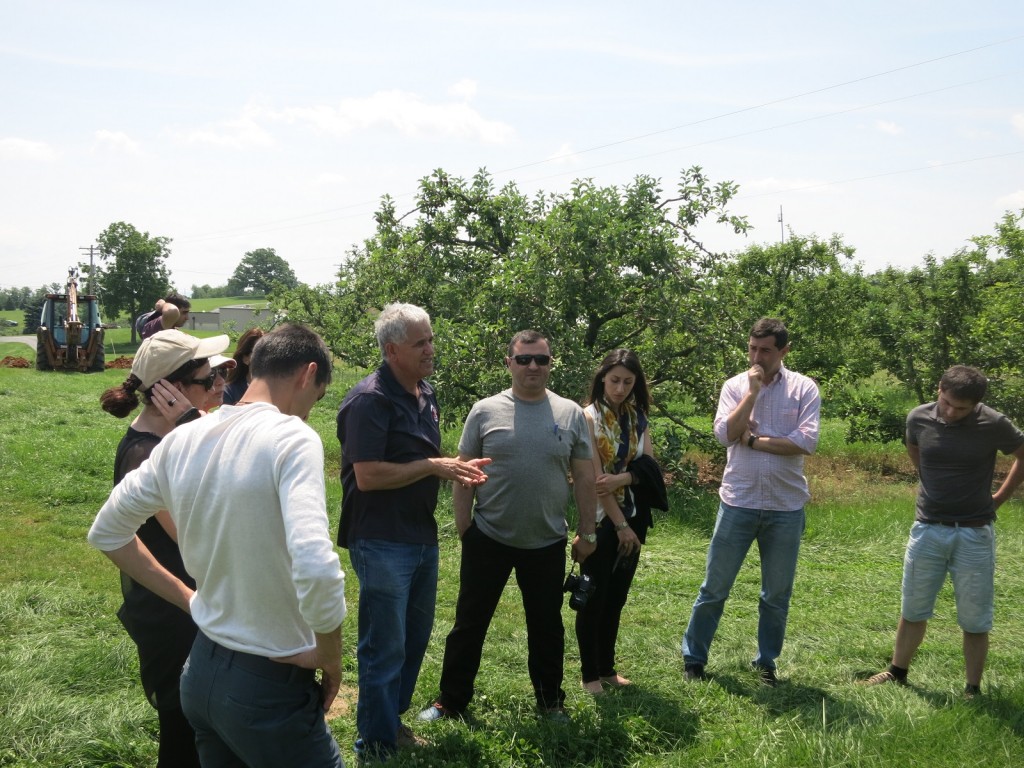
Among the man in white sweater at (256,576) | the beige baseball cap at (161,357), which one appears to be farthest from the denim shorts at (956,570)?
the beige baseball cap at (161,357)

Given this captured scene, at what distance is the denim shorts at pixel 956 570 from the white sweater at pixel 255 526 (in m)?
3.96

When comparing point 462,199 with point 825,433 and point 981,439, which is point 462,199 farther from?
point 825,433

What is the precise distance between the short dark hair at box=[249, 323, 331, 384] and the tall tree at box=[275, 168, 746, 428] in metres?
7.31

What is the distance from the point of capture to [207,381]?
133 inches

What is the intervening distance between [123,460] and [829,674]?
4168 mm

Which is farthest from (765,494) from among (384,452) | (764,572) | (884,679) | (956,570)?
(384,452)

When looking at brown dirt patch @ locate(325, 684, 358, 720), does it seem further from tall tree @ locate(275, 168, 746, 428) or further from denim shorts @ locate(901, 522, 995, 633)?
tall tree @ locate(275, 168, 746, 428)

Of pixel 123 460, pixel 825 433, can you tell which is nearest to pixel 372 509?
pixel 123 460

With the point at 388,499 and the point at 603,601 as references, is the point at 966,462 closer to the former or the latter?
the point at 603,601

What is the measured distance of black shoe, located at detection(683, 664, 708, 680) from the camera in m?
5.16

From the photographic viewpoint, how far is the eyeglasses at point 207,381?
132 inches

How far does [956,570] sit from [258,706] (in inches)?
165

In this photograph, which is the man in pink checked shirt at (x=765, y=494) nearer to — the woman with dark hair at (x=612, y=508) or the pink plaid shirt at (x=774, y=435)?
the pink plaid shirt at (x=774, y=435)

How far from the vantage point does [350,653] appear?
5.45 metres
